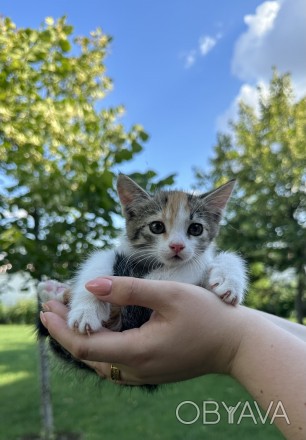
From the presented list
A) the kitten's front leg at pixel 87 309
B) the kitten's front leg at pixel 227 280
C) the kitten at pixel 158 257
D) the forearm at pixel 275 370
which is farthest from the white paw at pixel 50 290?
the forearm at pixel 275 370

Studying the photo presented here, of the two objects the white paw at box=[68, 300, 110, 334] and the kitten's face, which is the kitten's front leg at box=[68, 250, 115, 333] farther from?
the kitten's face

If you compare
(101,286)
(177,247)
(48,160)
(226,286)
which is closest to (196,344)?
(226,286)

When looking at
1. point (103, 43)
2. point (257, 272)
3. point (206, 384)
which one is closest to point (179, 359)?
point (103, 43)

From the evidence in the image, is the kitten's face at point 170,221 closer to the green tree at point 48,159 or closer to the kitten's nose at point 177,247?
the kitten's nose at point 177,247

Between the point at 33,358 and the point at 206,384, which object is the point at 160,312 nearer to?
the point at 206,384

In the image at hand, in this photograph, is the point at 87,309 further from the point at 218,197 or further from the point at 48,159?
the point at 48,159
